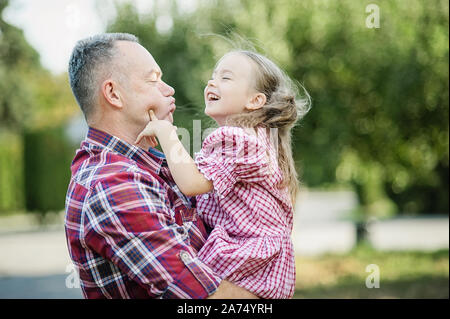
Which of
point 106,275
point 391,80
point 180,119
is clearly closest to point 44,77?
point 391,80

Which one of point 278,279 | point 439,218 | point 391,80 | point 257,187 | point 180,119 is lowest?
point 439,218

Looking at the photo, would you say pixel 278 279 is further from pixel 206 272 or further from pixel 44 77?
pixel 44 77

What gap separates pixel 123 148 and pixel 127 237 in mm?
497

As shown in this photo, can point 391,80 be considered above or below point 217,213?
above

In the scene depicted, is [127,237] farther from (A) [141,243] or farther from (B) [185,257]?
(B) [185,257]

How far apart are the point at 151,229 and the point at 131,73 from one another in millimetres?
798

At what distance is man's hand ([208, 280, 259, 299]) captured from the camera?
6.88 feet

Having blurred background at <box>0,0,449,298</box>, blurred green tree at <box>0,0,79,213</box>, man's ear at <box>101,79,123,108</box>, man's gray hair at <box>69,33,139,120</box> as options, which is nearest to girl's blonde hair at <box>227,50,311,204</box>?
man's ear at <box>101,79,123,108</box>

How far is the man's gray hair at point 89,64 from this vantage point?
247 cm

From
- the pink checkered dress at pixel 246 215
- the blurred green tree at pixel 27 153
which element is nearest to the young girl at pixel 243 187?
A: the pink checkered dress at pixel 246 215

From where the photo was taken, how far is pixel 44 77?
2512 centimetres

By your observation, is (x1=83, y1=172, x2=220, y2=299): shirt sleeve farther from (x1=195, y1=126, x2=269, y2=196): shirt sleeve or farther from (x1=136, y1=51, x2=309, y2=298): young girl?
(x1=195, y1=126, x2=269, y2=196): shirt sleeve

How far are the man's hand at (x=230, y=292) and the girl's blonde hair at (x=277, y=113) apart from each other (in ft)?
1.78

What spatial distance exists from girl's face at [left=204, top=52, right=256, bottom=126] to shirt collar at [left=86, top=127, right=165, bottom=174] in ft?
1.45
